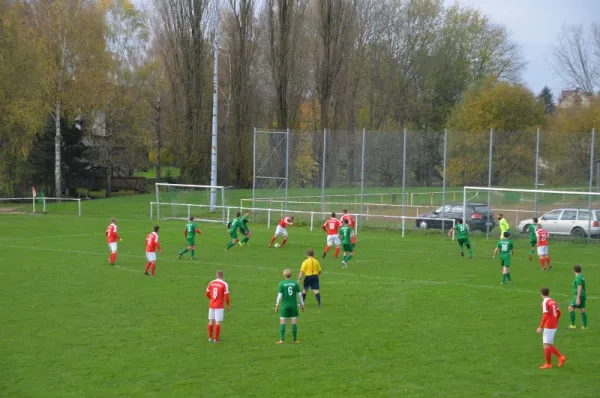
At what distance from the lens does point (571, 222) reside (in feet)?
115

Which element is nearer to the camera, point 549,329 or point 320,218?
point 549,329

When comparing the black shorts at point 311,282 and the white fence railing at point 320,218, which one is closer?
the black shorts at point 311,282

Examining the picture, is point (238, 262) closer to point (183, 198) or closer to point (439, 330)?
point (439, 330)

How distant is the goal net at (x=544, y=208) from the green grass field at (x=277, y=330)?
146 inches

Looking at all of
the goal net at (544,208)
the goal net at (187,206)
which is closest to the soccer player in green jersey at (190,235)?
the goal net at (544,208)

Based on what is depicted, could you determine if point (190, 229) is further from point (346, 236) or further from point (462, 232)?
point (462, 232)

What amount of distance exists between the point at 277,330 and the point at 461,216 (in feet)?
72.1

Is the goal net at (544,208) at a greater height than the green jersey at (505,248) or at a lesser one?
greater

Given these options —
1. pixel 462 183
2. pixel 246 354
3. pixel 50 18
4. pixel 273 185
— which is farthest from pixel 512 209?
pixel 50 18

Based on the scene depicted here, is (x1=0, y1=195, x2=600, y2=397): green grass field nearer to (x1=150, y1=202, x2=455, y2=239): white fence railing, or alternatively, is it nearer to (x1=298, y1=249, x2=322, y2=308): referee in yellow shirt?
(x1=298, y1=249, x2=322, y2=308): referee in yellow shirt

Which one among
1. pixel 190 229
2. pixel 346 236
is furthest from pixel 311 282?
pixel 190 229

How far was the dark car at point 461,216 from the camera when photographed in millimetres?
37156

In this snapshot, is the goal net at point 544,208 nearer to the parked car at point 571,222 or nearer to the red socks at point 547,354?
the parked car at point 571,222

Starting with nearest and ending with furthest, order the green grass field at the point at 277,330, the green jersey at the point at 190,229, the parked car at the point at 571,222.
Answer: the green grass field at the point at 277,330, the green jersey at the point at 190,229, the parked car at the point at 571,222
